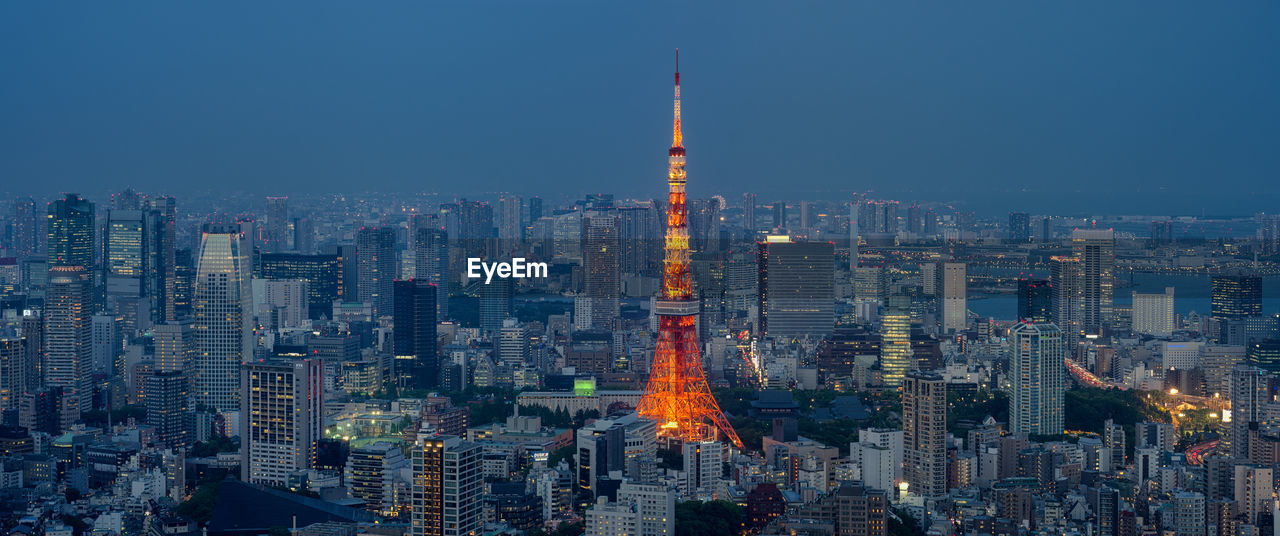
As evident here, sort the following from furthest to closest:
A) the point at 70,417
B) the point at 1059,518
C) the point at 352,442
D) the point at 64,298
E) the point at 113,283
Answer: the point at 113,283, the point at 64,298, the point at 70,417, the point at 352,442, the point at 1059,518

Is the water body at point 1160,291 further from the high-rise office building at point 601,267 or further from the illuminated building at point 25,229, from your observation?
the illuminated building at point 25,229

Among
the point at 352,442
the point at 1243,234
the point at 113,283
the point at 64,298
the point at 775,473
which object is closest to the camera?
the point at 775,473

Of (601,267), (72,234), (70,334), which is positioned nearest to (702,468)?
(70,334)

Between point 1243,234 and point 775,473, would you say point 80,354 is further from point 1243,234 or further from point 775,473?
point 1243,234

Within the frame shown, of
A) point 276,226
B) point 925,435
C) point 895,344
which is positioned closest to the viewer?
point 925,435

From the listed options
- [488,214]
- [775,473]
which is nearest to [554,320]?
[488,214]

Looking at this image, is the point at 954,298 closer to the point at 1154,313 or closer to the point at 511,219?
the point at 1154,313

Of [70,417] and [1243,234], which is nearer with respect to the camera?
[70,417]
